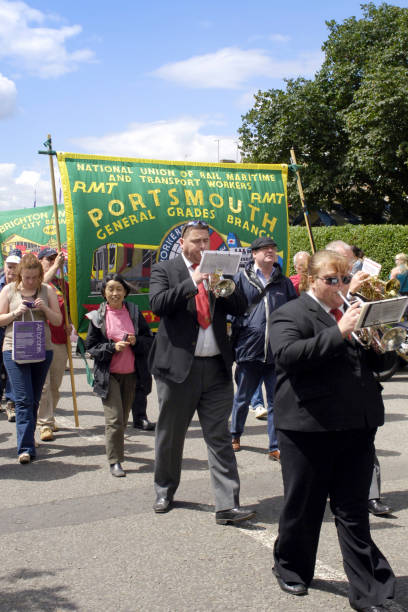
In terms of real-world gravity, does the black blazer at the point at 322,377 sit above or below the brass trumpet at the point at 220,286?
below

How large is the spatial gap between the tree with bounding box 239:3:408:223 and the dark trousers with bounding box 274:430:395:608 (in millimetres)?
26748

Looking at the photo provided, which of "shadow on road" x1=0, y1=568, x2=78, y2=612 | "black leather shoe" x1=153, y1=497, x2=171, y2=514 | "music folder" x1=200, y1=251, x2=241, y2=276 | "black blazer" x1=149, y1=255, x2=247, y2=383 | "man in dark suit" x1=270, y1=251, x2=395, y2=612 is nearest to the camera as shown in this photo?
"man in dark suit" x1=270, y1=251, x2=395, y2=612

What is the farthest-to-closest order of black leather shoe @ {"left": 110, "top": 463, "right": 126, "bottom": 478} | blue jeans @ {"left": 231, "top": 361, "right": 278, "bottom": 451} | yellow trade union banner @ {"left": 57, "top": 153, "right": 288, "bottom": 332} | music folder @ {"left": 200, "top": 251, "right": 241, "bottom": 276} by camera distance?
yellow trade union banner @ {"left": 57, "top": 153, "right": 288, "bottom": 332}, blue jeans @ {"left": 231, "top": 361, "right": 278, "bottom": 451}, black leather shoe @ {"left": 110, "top": 463, "right": 126, "bottom": 478}, music folder @ {"left": 200, "top": 251, "right": 241, "bottom": 276}

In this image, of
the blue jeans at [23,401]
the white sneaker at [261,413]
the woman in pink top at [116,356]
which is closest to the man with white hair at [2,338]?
the blue jeans at [23,401]

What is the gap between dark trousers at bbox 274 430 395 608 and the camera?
10.1ft

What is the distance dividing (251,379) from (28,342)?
200 cm

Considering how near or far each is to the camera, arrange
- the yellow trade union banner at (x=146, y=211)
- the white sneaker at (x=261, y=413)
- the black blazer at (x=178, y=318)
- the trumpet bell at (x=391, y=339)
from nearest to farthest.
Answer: the trumpet bell at (x=391, y=339)
the black blazer at (x=178, y=318)
the yellow trade union banner at (x=146, y=211)
the white sneaker at (x=261, y=413)

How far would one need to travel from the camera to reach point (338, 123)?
1235 inches

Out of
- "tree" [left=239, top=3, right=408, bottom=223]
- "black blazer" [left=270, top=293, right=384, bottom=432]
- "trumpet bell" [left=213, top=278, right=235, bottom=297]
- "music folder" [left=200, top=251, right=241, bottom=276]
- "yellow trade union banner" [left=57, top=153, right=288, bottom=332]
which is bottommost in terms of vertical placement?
"black blazer" [left=270, top=293, right=384, bottom=432]

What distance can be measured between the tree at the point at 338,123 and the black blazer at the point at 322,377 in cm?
2666

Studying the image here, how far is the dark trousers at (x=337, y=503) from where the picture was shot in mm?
3084

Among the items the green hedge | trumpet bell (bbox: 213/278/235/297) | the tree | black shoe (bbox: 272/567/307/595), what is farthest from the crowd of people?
the tree

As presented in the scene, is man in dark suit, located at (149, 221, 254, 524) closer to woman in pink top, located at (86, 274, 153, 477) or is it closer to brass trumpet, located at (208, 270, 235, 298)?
brass trumpet, located at (208, 270, 235, 298)

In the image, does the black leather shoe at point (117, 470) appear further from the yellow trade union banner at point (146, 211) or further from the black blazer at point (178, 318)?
the yellow trade union banner at point (146, 211)
